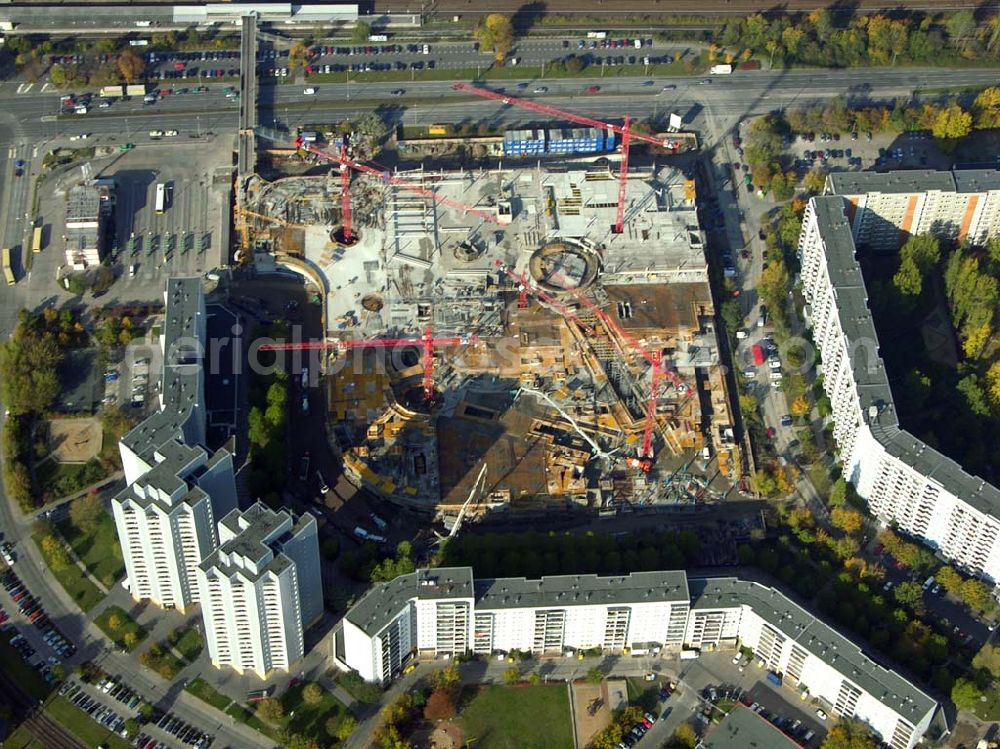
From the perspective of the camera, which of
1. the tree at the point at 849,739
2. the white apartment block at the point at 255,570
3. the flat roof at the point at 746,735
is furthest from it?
the tree at the point at 849,739

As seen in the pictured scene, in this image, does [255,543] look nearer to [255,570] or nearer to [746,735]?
[255,570]

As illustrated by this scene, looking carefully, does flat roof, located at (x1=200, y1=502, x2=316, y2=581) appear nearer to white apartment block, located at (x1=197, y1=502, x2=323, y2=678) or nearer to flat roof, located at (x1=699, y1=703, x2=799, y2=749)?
white apartment block, located at (x1=197, y1=502, x2=323, y2=678)

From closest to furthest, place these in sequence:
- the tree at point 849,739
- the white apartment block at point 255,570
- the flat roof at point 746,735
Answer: the white apartment block at point 255,570, the flat roof at point 746,735, the tree at point 849,739

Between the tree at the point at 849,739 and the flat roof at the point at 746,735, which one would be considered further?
the tree at the point at 849,739

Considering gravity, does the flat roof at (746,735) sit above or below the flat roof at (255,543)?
below

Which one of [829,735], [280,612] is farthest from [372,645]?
[829,735]

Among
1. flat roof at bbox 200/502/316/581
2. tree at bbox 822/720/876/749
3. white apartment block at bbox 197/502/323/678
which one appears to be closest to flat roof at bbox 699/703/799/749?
tree at bbox 822/720/876/749

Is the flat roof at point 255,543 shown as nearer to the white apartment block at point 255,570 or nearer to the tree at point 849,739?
the white apartment block at point 255,570

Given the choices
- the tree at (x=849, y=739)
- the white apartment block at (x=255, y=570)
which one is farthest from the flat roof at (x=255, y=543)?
the tree at (x=849, y=739)

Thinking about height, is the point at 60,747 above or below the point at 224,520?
below

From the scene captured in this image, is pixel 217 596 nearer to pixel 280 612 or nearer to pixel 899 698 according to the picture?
pixel 280 612
